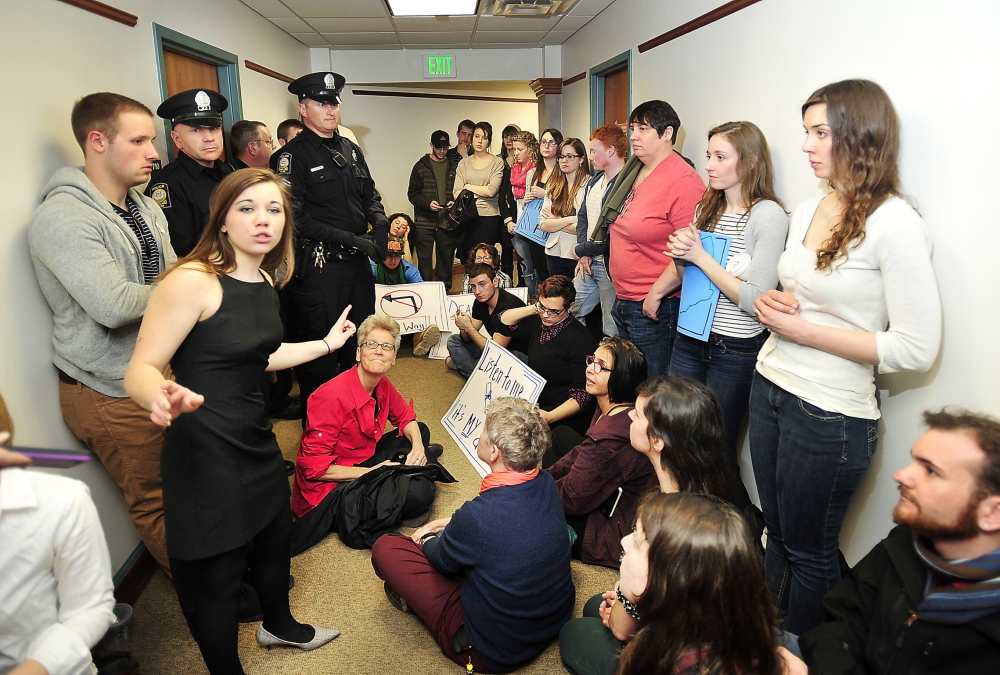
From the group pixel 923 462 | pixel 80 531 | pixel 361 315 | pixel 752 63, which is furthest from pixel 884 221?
pixel 361 315

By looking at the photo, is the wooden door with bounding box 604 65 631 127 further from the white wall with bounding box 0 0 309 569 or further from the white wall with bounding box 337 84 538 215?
the white wall with bounding box 337 84 538 215

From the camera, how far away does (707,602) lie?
117 centimetres

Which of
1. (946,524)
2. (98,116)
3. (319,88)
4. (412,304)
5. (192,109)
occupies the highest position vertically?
(319,88)

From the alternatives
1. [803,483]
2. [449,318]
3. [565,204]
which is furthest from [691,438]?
[449,318]

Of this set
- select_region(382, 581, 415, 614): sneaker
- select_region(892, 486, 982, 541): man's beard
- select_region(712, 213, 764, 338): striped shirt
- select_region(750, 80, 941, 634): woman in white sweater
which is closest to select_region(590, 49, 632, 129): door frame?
select_region(712, 213, 764, 338): striped shirt

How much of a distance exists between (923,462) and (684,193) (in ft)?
5.70

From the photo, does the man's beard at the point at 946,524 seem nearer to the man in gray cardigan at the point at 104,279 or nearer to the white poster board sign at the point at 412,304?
the man in gray cardigan at the point at 104,279

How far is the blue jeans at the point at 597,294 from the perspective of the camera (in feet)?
11.9

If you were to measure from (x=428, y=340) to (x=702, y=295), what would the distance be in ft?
10.0

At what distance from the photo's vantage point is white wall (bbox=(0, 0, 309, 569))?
1.92 metres

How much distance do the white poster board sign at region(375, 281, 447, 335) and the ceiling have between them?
6.88 feet

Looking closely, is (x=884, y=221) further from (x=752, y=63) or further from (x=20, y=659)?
(x=20, y=659)

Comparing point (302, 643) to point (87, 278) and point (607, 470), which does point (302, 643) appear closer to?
point (607, 470)

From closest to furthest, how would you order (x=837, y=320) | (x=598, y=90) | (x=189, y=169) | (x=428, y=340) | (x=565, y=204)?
(x=837, y=320), (x=189, y=169), (x=565, y=204), (x=428, y=340), (x=598, y=90)
